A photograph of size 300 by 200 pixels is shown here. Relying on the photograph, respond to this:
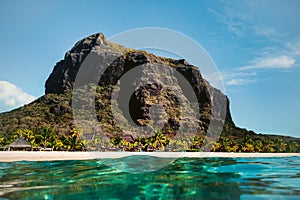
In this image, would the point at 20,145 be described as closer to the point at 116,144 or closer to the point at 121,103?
the point at 116,144

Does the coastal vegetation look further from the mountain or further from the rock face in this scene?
the rock face

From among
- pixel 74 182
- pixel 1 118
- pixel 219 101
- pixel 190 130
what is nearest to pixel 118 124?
pixel 190 130

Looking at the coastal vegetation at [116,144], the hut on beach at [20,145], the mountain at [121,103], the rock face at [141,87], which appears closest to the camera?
the hut on beach at [20,145]

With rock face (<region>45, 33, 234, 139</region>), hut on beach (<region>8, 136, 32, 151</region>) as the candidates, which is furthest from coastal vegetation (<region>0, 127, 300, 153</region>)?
rock face (<region>45, 33, 234, 139</region>)

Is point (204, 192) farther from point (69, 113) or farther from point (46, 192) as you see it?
point (69, 113)

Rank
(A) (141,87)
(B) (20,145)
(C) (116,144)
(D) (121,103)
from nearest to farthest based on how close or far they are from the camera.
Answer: (B) (20,145) < (C) (116,144) < (D) (121,103) < (A) (141,87)

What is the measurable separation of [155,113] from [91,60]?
33.4 metres

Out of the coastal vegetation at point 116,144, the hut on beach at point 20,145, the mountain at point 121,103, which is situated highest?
the mountain at point 121,103

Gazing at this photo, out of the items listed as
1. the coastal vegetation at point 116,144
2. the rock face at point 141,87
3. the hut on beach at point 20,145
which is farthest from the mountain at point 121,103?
the hut on beach at point 20,145

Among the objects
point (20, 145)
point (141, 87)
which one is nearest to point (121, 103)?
point (141, 87)

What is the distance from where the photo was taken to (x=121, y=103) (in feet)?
347

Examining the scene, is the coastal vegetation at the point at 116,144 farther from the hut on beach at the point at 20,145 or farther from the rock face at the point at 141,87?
the rock face at the point at 141,87

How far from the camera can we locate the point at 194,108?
9581cm

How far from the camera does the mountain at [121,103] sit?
87312 mm
